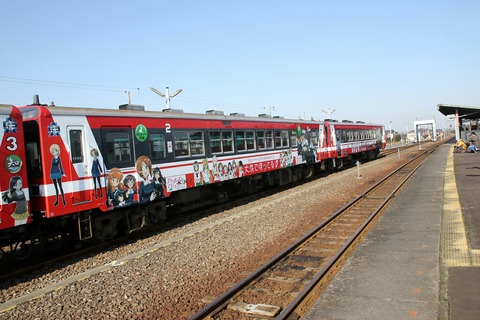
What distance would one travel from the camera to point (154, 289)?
6.14m

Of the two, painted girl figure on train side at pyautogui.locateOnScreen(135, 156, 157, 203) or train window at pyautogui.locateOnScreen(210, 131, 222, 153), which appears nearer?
painted girl figure on train side at pyautogui.locateOnScreen(135, 156, 157, 203)

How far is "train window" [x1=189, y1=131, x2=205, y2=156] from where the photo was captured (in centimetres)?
1195

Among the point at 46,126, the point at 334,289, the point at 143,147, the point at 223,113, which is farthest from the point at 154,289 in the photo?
the point at 223,113

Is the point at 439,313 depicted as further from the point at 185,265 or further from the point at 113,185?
the point at 113,185

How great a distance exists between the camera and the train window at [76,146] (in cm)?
835

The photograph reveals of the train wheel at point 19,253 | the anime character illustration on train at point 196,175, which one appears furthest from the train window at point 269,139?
the train wheel at point 19,253

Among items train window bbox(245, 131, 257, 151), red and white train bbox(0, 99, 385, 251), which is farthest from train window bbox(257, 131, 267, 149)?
train window bbox(245, 131, 257, 151)

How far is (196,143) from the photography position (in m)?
Answer: 12.2

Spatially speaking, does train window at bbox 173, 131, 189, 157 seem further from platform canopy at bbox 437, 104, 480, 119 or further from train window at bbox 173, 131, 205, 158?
platform canopy at bbox 437, 104, 480, 119

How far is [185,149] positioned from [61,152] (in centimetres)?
418

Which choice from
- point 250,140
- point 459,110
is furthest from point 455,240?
point 459,110

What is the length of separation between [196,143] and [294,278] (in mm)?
6786

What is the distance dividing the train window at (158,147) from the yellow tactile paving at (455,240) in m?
7.26

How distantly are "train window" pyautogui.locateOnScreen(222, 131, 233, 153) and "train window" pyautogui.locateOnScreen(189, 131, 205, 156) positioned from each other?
1322 mm
